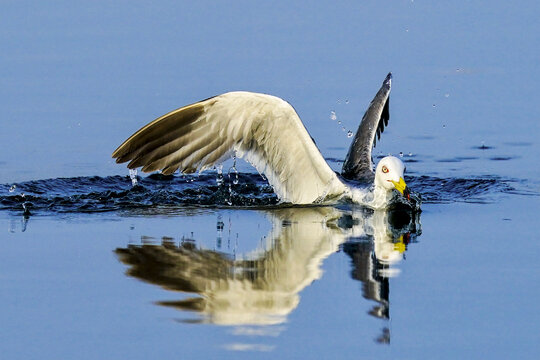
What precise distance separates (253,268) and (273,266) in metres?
0.18

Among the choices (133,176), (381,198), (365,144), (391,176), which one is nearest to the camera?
(391,176)

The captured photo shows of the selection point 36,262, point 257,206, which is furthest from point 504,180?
point 36,262

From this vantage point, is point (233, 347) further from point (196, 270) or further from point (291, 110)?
point (291, 110)

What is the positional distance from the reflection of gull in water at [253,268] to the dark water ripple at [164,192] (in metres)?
1.78

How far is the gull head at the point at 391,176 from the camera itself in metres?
13.2

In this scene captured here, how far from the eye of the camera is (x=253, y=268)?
10.1 m

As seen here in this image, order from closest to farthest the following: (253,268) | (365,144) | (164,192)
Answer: (253,268) < (164,192) < (365,144)

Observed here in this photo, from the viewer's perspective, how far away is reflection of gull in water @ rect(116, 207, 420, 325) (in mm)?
8766

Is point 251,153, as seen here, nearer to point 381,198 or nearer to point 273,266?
point 381,198

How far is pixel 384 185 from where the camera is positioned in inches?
535

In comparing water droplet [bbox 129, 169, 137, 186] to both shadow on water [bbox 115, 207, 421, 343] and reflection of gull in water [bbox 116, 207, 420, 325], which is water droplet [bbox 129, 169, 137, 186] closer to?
shadow on water [bbox 115, 207, 421, 343]

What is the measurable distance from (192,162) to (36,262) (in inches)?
150

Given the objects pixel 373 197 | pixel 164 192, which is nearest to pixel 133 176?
pixel 164 192

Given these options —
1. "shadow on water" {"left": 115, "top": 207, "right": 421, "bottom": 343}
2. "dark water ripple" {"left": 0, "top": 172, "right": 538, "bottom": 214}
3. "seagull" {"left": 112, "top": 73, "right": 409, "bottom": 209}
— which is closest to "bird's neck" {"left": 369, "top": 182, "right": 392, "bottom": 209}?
"seagull" {"left": 112, "top": 73, "right": 409, "bottom": 209}
